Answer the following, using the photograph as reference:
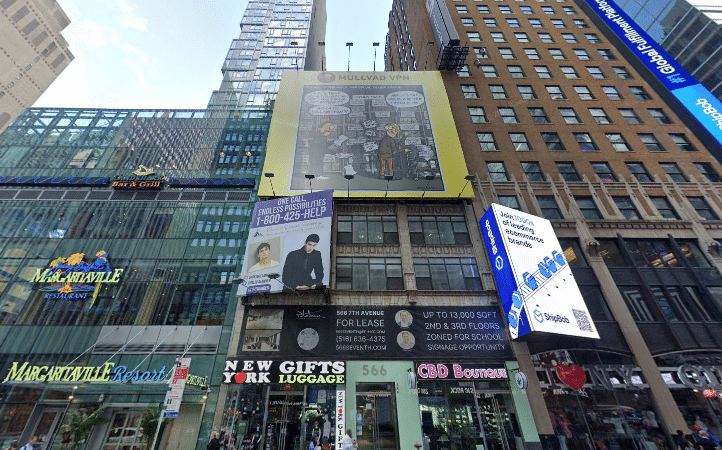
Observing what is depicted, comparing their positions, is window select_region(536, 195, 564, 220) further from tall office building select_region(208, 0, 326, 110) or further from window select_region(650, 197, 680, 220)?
tall office building select_region(208, 0, 326, 110)

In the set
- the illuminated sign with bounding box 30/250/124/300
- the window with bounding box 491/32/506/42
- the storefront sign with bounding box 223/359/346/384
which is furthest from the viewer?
the window with bounding box 491/32/506/42

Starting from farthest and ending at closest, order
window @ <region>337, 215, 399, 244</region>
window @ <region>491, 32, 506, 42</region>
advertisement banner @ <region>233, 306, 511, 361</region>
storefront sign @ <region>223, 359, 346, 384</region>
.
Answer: window @ <region>491, 32, 506, 42</region> < window @ <region>337, 215, 399, 244</region> < advertisement banner @ <region>233, 306, 511, 361</region> < storefront sign @ <region>223, 359, 346, 384</region>

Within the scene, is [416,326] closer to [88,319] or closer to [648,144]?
[88,319]

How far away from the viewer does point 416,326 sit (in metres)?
20.9

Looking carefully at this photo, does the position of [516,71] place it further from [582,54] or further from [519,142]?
[519,142]

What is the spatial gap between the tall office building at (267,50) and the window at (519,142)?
165 ft

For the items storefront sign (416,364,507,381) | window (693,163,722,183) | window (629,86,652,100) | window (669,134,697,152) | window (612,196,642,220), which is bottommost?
storefront sign (416,364,507,381)

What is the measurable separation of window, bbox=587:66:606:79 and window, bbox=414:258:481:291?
29.4 m

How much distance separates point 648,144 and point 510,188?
15777mm

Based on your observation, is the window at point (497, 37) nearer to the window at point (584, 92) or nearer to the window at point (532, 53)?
the window at point (532, 53)

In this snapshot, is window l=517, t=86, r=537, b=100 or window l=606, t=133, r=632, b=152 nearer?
window l=606, t=133, r=632, b=152

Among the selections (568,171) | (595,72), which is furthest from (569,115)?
(595,72)

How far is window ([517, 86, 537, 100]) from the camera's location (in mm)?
33844

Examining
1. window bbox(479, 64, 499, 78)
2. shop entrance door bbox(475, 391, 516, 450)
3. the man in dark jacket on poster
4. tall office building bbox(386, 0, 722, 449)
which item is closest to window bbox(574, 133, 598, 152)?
tall office building bbox(386, 0, 722, 449)
